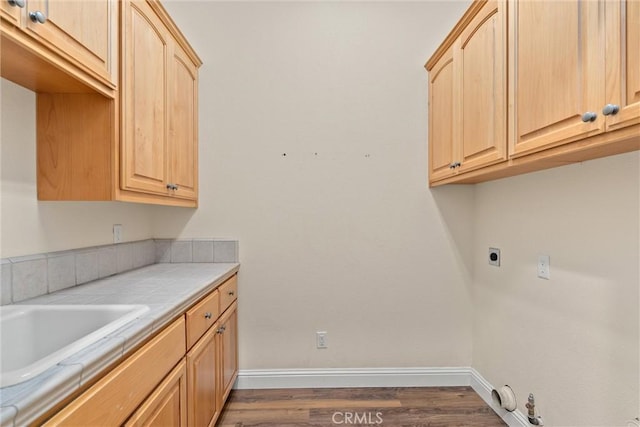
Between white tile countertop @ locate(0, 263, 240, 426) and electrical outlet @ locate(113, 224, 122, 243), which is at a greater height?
electrical outlet @ locate(113, 224, 122, 243)

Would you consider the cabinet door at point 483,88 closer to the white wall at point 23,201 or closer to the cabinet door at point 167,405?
the cabinet door at point 167,405

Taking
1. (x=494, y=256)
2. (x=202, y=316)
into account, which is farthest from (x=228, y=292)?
(x=494, y=256)

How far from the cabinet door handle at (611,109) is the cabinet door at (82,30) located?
5.70ft

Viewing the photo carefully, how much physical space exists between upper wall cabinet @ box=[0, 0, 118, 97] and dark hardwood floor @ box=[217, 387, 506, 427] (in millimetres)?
1934

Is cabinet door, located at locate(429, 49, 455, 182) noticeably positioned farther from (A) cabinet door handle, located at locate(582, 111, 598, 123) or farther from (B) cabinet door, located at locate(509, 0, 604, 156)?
(A) cabinet door handle, located at locate(582, 111, 598, 123)

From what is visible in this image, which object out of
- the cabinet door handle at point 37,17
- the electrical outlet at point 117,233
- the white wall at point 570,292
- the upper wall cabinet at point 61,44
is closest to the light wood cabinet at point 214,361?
the electrical outlet at point 117,233

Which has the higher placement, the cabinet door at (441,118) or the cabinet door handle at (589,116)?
the cabinet door at (441,118)

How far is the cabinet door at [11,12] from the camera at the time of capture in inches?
34.4

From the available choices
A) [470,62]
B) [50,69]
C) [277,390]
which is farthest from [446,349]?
[50,69]

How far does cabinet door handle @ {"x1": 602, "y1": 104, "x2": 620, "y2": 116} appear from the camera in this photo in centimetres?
94

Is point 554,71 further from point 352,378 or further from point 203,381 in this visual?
point 352,378

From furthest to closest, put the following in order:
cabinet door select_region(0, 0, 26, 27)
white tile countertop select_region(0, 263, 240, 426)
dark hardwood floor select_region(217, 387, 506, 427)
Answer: dark hardwood floor select_region(217, 387, 506, 427)
cabinet door select_region(0, 0, 26, 27)
white tile countertop select_region(0, 263, 240, 426)

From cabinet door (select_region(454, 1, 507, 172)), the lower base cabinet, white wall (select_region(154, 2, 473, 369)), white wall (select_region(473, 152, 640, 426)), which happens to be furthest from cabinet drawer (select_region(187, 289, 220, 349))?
white wall (select_region(473, 152, 640, 426))

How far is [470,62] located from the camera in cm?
179
